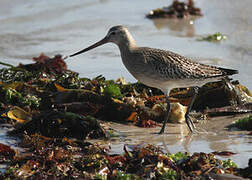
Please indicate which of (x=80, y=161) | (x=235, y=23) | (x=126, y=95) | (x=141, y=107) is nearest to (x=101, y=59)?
(x=126, y=95)

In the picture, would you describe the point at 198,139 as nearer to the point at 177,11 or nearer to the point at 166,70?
the point at 166,70

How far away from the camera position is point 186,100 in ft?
20.9

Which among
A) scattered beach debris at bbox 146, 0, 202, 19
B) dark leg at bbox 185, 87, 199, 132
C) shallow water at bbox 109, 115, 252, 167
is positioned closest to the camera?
shallow water at bbox 109, 115, 252, 167

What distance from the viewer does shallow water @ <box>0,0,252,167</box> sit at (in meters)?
8.09

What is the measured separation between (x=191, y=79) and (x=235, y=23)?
4.89 meters

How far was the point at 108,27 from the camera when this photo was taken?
10.3 m

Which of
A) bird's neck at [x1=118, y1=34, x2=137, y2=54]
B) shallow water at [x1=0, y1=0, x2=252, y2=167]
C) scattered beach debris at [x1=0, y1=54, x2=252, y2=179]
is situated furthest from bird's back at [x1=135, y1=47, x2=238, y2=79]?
shallow water at [x1=0, y1=0, x2=252, y2=167]

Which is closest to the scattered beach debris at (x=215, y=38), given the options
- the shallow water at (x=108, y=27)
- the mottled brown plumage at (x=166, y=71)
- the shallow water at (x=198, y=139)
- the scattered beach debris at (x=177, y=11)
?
the shallow water at (x=108, y=27)

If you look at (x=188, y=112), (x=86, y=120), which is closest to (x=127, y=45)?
(x=188, y=112)

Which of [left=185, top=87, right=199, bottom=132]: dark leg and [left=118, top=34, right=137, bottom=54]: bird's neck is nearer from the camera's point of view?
[left=185, top=87, right=199, bottom=132]: dark leg

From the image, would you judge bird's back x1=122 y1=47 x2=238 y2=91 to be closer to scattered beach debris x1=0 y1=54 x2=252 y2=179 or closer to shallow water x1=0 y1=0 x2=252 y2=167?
scattered beach debris x1=0 y1=54 x2=252 y2=179

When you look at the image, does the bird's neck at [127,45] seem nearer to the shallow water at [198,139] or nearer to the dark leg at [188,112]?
the dark leg at [188,112]

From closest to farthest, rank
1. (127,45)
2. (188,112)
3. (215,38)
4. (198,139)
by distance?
(198,139) < (188,112) < (127,45) < (215,38)

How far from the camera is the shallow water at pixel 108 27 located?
8086 millimetres
